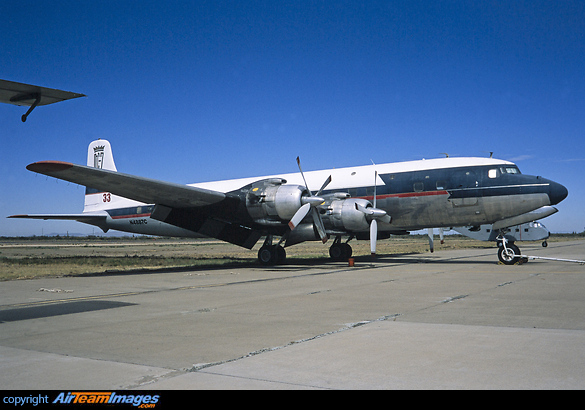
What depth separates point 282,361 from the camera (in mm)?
4961

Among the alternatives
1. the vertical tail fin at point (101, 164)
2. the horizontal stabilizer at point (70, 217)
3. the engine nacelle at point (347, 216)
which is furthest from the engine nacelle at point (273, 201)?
the horizontal stabilizer at point (70, 217)

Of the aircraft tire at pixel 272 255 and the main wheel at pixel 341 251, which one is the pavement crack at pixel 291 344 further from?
the main wheel at pixel 341 251

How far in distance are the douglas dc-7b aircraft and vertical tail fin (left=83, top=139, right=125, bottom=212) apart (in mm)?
7446

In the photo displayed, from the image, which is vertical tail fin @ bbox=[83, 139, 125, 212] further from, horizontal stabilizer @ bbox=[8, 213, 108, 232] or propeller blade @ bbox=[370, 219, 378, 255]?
propeller blade @ bbox=[370, 219, 378, 255]

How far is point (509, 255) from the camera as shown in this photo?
18906 millimetres

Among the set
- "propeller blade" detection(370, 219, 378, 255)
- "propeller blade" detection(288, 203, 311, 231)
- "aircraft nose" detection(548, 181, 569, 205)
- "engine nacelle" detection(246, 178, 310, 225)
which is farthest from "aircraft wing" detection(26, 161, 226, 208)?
"aircraft nose" detection(548, 181, 569, 205)

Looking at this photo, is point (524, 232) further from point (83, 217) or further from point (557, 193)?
point (83, 217)

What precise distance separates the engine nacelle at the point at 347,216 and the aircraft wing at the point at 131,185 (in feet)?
15.8

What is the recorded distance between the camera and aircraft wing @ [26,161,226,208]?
589 inches

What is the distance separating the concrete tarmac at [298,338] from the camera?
4312 millimetres
